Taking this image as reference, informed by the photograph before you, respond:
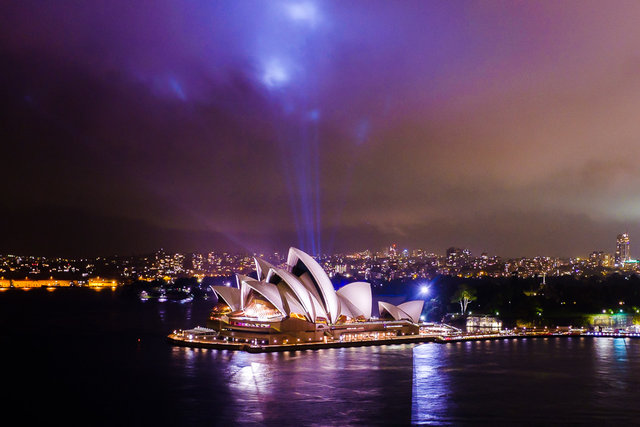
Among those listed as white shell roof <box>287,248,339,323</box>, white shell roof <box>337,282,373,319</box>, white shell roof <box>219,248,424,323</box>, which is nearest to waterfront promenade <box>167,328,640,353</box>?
white shell roof <box>219,248,424,323</box>

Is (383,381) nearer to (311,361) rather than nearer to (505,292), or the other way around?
(311,361)

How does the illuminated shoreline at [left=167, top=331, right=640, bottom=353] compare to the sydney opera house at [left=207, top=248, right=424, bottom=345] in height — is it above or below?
below

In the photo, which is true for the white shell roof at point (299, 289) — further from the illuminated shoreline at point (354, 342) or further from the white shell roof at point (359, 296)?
the illuminated shoreline at point (354, 342)

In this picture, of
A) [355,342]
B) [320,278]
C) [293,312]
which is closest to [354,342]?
[355,342]

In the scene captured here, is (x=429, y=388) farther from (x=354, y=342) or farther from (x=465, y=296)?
(x=465, y=296)

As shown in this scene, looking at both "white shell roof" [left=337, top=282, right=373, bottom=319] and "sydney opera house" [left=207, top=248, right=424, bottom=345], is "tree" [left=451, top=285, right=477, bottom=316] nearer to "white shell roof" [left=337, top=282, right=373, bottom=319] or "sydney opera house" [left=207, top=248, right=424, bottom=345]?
"white shell roof" [left=337, top=282, right=373, bottom=319]
